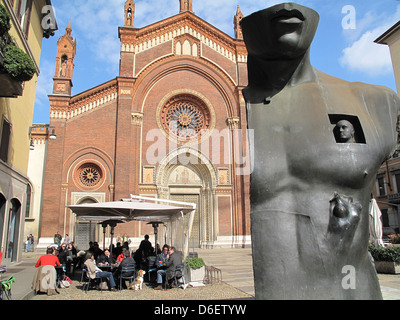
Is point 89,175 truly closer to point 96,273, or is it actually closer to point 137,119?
point 137,119

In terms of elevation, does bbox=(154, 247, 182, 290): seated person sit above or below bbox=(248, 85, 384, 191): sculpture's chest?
below

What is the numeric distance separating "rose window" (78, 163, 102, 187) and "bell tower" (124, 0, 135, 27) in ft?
36.4

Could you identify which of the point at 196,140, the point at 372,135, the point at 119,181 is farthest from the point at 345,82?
the point at 196,140

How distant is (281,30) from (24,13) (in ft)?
52.1

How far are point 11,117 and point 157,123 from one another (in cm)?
1066

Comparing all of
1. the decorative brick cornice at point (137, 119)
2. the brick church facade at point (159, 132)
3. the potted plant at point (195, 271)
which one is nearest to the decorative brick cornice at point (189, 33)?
the brick church facade at point (159, 132)

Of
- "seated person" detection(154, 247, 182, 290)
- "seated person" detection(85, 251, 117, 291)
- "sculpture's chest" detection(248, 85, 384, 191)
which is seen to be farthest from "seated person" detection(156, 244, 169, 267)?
"sculpture's chest" detection(248, 85, 384, 191)

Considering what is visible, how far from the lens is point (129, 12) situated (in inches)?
955

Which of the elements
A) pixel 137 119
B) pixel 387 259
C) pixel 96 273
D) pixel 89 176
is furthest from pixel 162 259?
pixel 137 119

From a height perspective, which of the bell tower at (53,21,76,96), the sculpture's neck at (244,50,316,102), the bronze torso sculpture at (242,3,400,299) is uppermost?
the bell tower at (53,21,76,96)

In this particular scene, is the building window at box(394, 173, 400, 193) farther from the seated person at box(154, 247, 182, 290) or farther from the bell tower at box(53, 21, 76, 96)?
the bell tower at box(53, 21, 76, 96)

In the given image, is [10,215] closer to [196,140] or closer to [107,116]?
[107,116]

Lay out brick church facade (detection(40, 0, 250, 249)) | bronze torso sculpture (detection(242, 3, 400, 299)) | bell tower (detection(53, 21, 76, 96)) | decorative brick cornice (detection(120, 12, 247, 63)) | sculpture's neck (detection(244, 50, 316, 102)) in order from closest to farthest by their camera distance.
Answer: bronze torso sculpture (detection(242, 3, 400, 299)) < sculpture's neck (detection(244, 50, 316, 102)) < brick church facade (detection(40, 0, 250, 249)) < bell tower (detection(53, 21, 76, 96)) < decorative brick cornice (detection(120, 12, 247, 63))

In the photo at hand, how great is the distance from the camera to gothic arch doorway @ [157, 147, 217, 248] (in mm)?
22500
